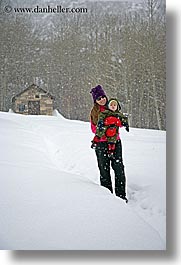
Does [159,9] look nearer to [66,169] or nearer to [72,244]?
[66,169]

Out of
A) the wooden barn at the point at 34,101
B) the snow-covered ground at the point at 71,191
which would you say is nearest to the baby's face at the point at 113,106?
the snow-covered ground at the point at 71,191

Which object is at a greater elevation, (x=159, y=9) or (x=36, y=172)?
(x=159, y=9)

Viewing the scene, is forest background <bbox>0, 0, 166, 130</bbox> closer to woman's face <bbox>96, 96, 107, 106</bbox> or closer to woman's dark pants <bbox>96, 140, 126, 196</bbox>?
woman's face <bbox>96, 96, 107, 106</bbox>

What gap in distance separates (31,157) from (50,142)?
0.13m

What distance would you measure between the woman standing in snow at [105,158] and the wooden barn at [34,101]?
0.82 feet

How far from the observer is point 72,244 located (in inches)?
98.0

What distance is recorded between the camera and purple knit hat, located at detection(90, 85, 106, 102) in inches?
A: 102

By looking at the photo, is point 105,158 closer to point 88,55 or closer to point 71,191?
point 71,191

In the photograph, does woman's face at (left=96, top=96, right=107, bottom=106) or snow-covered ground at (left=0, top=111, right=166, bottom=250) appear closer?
snow-covered ground at (left=0, top=111, right=166, bottom=250)

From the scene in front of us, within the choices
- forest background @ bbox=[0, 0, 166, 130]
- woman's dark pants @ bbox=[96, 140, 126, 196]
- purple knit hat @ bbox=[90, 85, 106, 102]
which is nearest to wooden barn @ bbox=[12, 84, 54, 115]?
forest background @ bbox=[0, 0, 166, 130]

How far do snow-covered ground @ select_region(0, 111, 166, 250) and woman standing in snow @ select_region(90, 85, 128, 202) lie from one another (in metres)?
0.03

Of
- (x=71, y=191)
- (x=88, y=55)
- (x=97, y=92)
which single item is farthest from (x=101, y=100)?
(x=71, y=191)

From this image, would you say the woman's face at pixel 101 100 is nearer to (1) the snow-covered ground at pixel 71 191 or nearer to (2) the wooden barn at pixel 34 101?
(1) the snow-covered ground at pixel 71 191

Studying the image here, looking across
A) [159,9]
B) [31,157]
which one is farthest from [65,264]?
[159,9]
